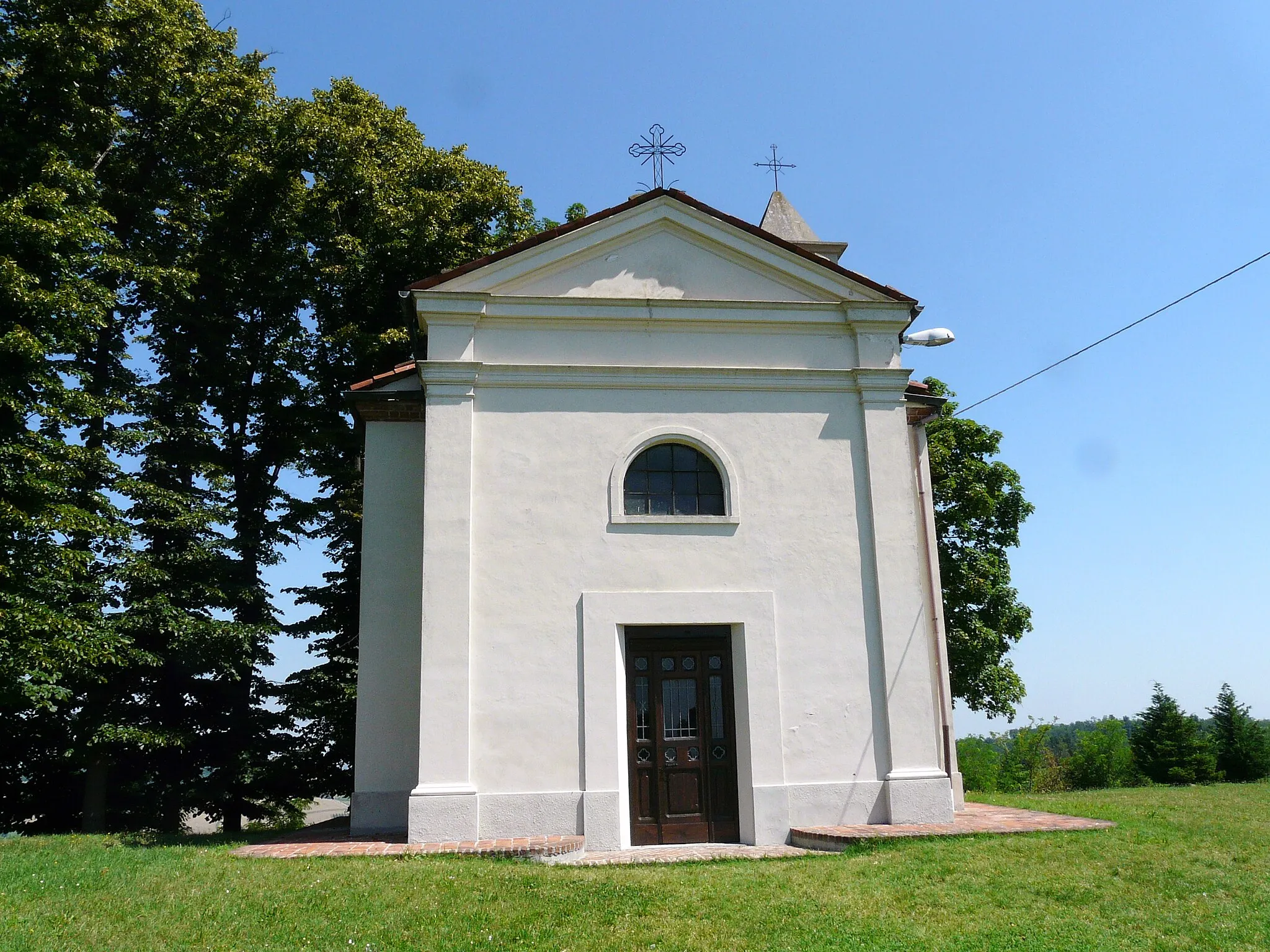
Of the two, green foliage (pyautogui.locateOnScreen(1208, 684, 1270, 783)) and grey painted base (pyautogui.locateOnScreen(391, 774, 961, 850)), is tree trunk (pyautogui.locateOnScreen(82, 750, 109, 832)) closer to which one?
grey painted base (pyautogui.locateOnScreen(391, 774, 961, 850))

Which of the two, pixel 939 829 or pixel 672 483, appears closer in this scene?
pixel 939 829

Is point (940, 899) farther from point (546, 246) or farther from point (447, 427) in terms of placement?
point (546, 246)

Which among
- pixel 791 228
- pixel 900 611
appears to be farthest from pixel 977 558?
pixel 900 611

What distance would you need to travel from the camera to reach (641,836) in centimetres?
1099

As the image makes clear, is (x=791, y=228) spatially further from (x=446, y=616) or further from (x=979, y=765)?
(x=979, y=765)

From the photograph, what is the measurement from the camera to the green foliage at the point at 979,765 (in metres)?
25.8

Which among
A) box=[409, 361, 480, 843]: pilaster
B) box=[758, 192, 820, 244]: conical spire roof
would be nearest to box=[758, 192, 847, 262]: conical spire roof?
box=[758, 192, 820, 244]: conical spire roof

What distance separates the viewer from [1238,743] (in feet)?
74.1

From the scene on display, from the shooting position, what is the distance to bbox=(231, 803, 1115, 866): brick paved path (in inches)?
384

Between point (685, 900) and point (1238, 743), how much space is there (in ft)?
67.1

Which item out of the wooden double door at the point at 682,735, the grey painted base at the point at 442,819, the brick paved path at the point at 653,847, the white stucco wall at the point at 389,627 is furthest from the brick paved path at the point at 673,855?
the white stucco wall at the point at 389,627

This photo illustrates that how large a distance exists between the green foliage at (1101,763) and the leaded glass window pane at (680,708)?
638 inches

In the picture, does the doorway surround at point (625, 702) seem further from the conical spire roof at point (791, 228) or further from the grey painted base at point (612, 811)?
the conical spire roof at point (791, 228)

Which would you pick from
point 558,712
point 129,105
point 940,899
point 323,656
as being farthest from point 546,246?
point 129,105
